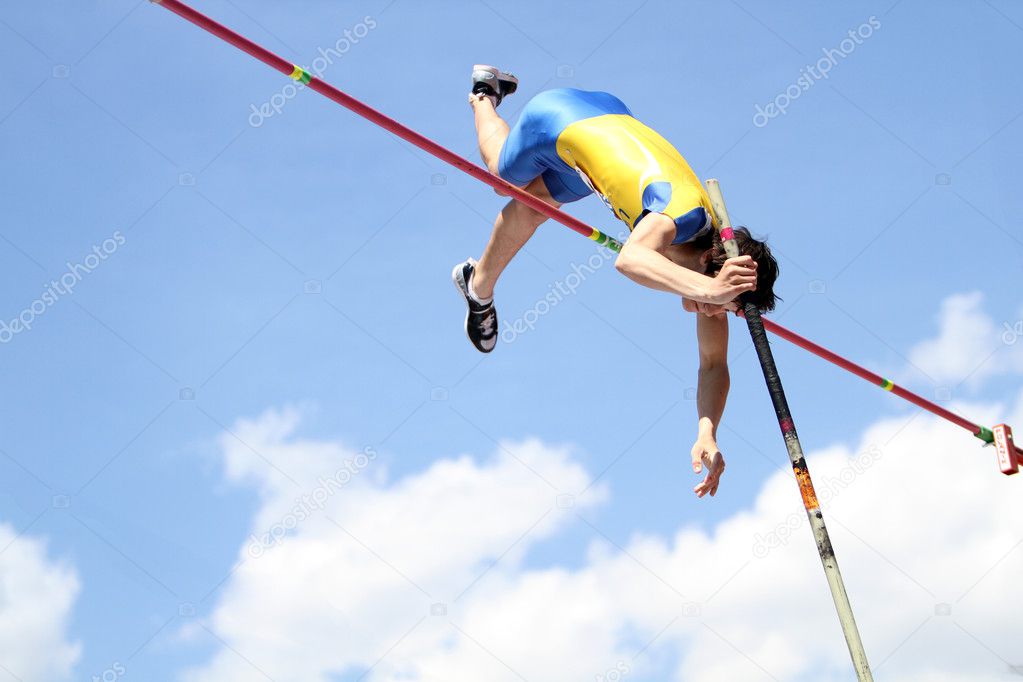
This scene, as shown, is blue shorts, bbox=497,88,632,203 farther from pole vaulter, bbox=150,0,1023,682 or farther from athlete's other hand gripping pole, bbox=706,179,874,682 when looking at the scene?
athlete's other hand gripping pole, bbox=706,179,874,682

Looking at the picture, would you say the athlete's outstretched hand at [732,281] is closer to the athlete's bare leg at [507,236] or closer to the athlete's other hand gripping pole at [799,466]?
the athlete's other hand gripping pole at [799,466]

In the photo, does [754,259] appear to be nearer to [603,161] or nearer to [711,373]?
[711,373]

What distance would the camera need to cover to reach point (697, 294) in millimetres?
5344

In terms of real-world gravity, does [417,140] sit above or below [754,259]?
below

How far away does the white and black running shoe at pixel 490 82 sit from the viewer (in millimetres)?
7453

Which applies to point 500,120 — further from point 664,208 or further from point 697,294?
point 697,294

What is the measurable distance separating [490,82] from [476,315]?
61.7 inches

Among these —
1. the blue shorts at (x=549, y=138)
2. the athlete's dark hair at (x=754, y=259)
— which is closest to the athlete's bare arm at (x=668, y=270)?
the athlete's dark hair at (x=754, y=259)

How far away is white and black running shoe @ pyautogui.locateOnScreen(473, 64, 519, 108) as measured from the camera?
7453mm

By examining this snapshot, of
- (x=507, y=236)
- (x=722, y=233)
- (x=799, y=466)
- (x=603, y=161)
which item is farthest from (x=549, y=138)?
(x=799, y=466)

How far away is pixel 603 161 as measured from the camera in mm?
6258

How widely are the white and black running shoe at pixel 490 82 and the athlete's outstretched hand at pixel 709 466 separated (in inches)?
107

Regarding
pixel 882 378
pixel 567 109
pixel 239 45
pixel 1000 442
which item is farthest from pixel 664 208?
pixel 1000 442

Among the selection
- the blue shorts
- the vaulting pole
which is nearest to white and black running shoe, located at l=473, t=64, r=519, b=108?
the blue shorts
